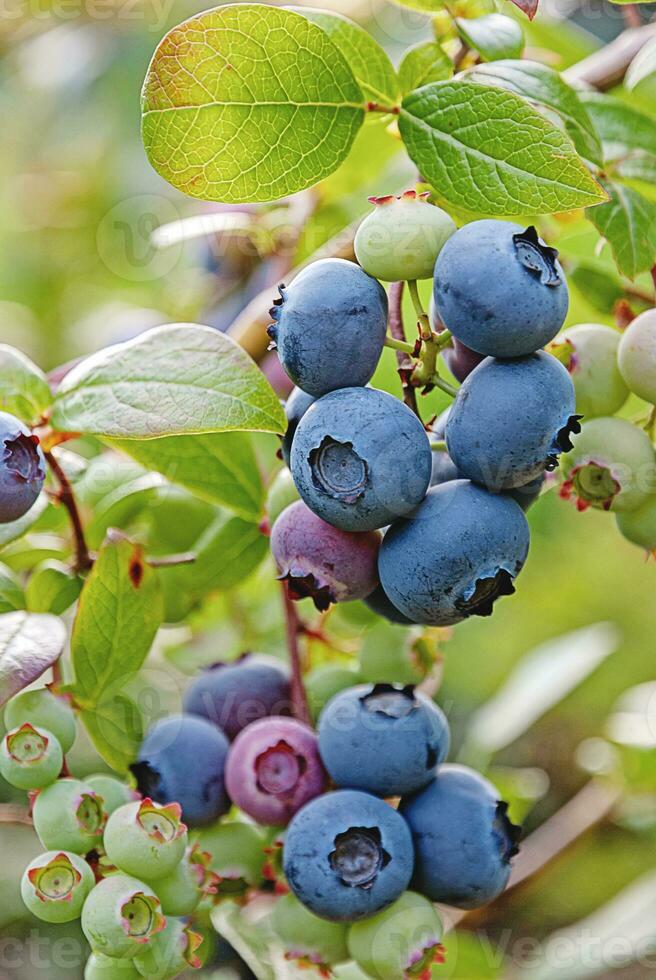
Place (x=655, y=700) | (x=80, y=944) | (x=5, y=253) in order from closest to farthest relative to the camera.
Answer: (x=655, y=700)
(x=80, y=944)
(x=5, y=253)

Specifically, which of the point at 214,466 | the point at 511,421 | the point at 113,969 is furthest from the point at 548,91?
the point at 113,969

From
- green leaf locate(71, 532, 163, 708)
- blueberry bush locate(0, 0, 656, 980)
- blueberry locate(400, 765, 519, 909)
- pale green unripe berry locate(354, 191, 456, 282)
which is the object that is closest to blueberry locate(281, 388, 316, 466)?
blueberry bush locate(0, 0, 656, 980)

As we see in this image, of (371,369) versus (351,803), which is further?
(351,803)

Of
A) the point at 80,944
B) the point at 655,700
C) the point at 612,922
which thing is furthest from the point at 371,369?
the point at 80,944

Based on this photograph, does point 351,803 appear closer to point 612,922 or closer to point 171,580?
point 171,580

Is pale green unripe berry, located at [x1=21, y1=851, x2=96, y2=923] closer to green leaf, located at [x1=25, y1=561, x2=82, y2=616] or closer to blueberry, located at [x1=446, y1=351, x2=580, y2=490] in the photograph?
green leaf, located at [x1=25, y1=561, x2=82, y2=616]

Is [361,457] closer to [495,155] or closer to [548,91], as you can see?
[495,155]
